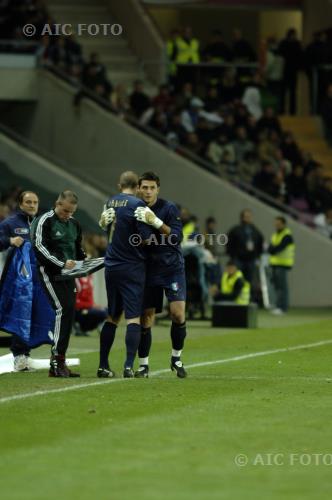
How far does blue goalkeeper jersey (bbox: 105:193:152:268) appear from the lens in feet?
49.2

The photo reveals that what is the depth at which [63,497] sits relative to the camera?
9.02 meters

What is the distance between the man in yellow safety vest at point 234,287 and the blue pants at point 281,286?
2418 millimetres

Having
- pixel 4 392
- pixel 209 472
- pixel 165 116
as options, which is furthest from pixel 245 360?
pixel 165 116

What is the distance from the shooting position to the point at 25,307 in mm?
16422

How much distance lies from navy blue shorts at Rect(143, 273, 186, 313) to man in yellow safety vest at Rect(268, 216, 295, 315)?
15.2 metres

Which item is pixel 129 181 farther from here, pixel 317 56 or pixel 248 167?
pixel 317 56

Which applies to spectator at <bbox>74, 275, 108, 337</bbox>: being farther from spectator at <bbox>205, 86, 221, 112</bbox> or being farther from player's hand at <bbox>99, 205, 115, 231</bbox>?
spectator at <bbox>205, 86, 221, 112</bbox>

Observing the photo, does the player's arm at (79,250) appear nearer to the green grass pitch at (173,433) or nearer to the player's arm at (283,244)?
the green grass pitch at (173,433)

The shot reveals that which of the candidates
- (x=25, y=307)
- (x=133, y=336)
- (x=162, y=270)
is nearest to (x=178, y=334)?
(x=133, y=336)

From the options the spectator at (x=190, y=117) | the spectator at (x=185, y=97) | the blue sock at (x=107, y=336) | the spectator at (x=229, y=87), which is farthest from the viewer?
the spectator at (x=229, y=87)

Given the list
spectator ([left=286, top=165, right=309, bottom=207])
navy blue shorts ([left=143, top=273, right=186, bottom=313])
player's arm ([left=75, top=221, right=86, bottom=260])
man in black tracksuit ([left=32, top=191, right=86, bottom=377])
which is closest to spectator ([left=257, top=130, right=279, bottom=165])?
spectator ([left=286, top=165, right=309, bottom=207])

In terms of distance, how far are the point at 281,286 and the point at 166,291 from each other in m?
15.4

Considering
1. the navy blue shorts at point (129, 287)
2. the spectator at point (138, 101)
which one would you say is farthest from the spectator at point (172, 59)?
the navy blue shorts at point (129, 287)

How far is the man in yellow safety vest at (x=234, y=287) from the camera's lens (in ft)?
91.5
